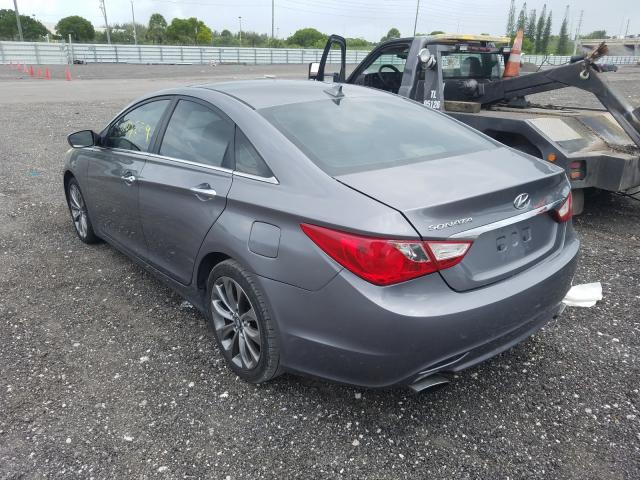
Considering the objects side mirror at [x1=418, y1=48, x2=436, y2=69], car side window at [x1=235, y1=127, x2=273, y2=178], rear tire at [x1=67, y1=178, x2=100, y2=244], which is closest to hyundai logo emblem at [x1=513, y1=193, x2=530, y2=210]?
car side window at [x1=235, y1=127, x2=273, y2=178]

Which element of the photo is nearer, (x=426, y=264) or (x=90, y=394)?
(x=426, y=264)

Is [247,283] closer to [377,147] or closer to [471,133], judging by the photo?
[377,147]

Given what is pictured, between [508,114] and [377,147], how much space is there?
3.47 metres

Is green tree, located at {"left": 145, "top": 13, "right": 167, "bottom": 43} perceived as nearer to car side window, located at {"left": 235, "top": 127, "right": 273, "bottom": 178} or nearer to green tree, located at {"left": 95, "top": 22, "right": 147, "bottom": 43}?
green tree, located at {"left": 95, "top": 22, "right": 147, "bottom": 43}

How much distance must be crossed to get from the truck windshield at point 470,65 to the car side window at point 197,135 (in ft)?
13.4

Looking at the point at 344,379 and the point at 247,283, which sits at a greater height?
the point at 247,283

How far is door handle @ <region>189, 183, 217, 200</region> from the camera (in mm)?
2934

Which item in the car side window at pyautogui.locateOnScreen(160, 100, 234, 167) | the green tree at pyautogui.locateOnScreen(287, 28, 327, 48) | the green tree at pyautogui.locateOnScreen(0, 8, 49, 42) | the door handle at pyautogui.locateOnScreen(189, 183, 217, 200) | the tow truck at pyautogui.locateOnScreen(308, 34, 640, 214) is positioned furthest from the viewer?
the green tree at pyautogui.locateOnScreen(287, 28, 327, 48)

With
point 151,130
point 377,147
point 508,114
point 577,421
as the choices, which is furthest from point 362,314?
point 508,114

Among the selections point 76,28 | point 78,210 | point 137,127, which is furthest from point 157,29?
point 137,127

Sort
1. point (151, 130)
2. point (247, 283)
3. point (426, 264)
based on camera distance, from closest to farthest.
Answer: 1. point (426, 264)
2. point (247, 283)
3. point (151, 130)

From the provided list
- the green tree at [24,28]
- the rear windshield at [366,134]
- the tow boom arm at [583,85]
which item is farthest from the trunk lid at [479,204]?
the green tree at [24,28]

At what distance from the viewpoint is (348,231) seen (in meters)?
2.26

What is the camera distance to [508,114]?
5.79m
